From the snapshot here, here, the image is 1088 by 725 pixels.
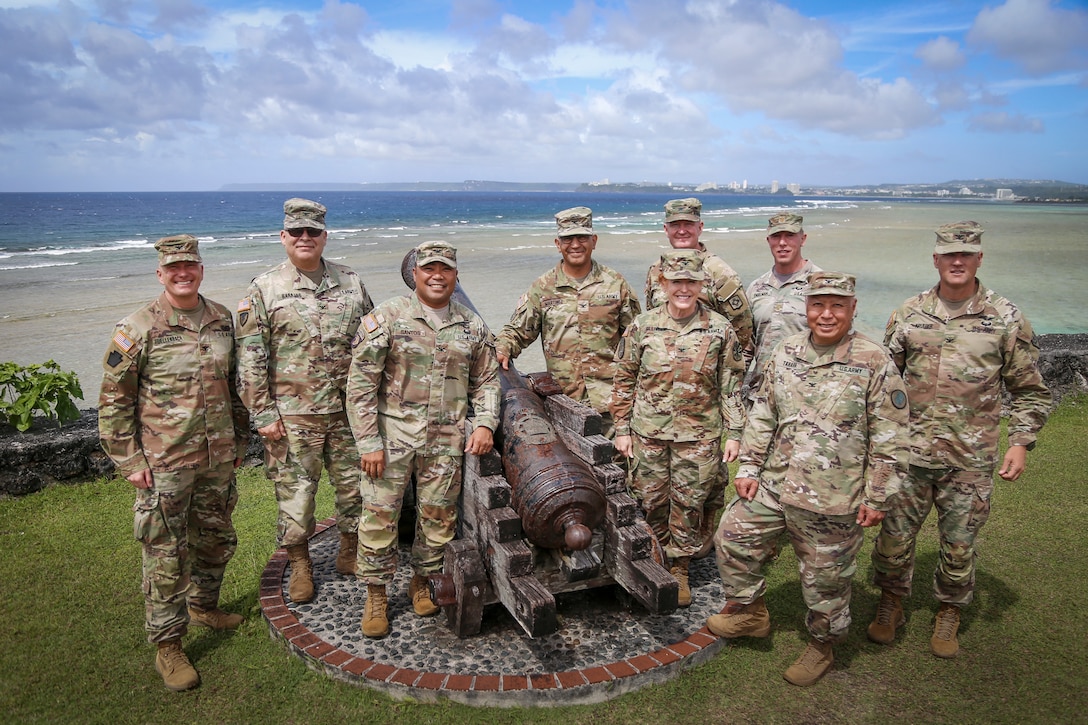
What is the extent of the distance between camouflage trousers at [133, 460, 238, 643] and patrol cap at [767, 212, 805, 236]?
11.9ft

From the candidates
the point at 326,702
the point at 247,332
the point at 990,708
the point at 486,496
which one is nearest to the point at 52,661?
the point at 326,702

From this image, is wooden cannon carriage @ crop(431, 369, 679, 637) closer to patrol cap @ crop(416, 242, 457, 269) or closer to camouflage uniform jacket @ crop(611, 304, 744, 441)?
camouflage uniform jacket @ crop(611, 304, 744, 441)

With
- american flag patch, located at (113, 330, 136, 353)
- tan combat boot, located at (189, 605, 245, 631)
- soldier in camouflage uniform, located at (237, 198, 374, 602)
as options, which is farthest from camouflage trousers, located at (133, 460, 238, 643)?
american flag patch, located at (113, 330, 136, 353)

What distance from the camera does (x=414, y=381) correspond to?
412cm

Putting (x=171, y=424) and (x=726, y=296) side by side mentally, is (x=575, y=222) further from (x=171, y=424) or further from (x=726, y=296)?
(x=171, y=424)

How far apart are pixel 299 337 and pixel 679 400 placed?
2218 mm

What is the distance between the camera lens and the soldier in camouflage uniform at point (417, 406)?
4.04 meters

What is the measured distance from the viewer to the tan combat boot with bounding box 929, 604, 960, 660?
13.6 feet

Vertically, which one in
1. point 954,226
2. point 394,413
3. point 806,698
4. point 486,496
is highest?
point 954,226

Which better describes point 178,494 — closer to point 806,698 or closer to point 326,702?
point 326,702

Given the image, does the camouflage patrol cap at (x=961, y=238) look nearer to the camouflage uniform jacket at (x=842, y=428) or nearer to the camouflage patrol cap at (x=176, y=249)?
the camouflage uniform jacket at (x=842, y=428)

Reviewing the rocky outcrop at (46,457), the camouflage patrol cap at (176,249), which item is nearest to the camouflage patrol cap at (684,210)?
the camouflage patrol cap at (176,249)

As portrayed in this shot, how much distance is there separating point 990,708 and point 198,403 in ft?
14.0

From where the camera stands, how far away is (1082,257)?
26422 millimetres
